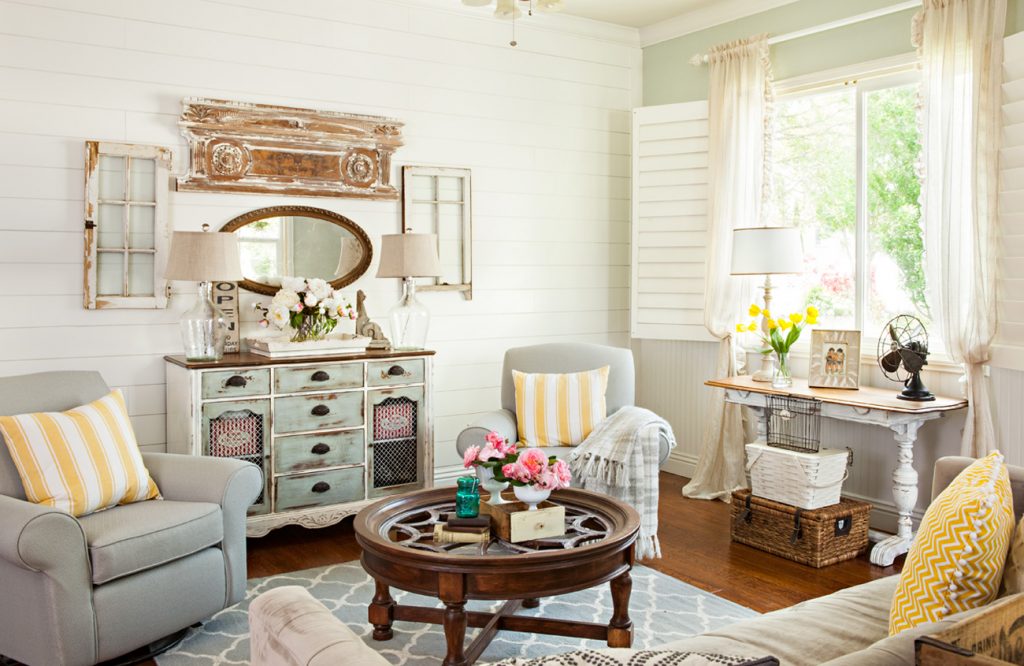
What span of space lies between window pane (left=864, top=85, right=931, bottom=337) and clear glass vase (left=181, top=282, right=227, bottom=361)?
10.4 feet

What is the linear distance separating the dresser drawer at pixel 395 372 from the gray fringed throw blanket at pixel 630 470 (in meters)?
0.93

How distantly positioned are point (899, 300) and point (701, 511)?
1477mm

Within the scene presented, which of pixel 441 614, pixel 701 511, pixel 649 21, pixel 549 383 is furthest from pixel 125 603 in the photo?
pixel 649 21

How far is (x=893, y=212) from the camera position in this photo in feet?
14.4

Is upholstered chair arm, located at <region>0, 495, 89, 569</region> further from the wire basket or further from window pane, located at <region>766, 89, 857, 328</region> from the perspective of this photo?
window pane, located at <region>766, 89, 857, 328</region>

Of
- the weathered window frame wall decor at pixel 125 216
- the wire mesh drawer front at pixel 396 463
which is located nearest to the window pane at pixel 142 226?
the weathered window frame wall decor at pixel 125 216

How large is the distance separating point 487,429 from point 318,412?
79cm

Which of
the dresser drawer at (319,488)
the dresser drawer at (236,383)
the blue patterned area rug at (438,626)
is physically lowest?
the blue patterned area rug at (438,626)

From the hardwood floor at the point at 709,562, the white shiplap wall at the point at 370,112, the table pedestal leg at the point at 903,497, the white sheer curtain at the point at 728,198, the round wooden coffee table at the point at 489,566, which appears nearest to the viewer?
the round wooden coffee table at the point at 489,566

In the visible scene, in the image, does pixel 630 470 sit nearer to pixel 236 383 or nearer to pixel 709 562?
pixel 709 562

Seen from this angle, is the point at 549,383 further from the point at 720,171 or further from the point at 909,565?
the point at 909,565

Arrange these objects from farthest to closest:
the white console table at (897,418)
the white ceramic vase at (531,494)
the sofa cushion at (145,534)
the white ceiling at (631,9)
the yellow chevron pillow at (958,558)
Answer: the white ceiling at (631,9) < the white console table at (897,418) < the white ceramic vase at (531,494) < the sofa cushion at (145,534) < the yellow chevron pillow at (958,558)

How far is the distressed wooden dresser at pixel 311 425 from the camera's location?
390 cm

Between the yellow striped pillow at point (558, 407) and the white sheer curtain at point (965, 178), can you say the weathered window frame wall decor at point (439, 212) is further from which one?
the white sheer curtain at point (965, 178)
